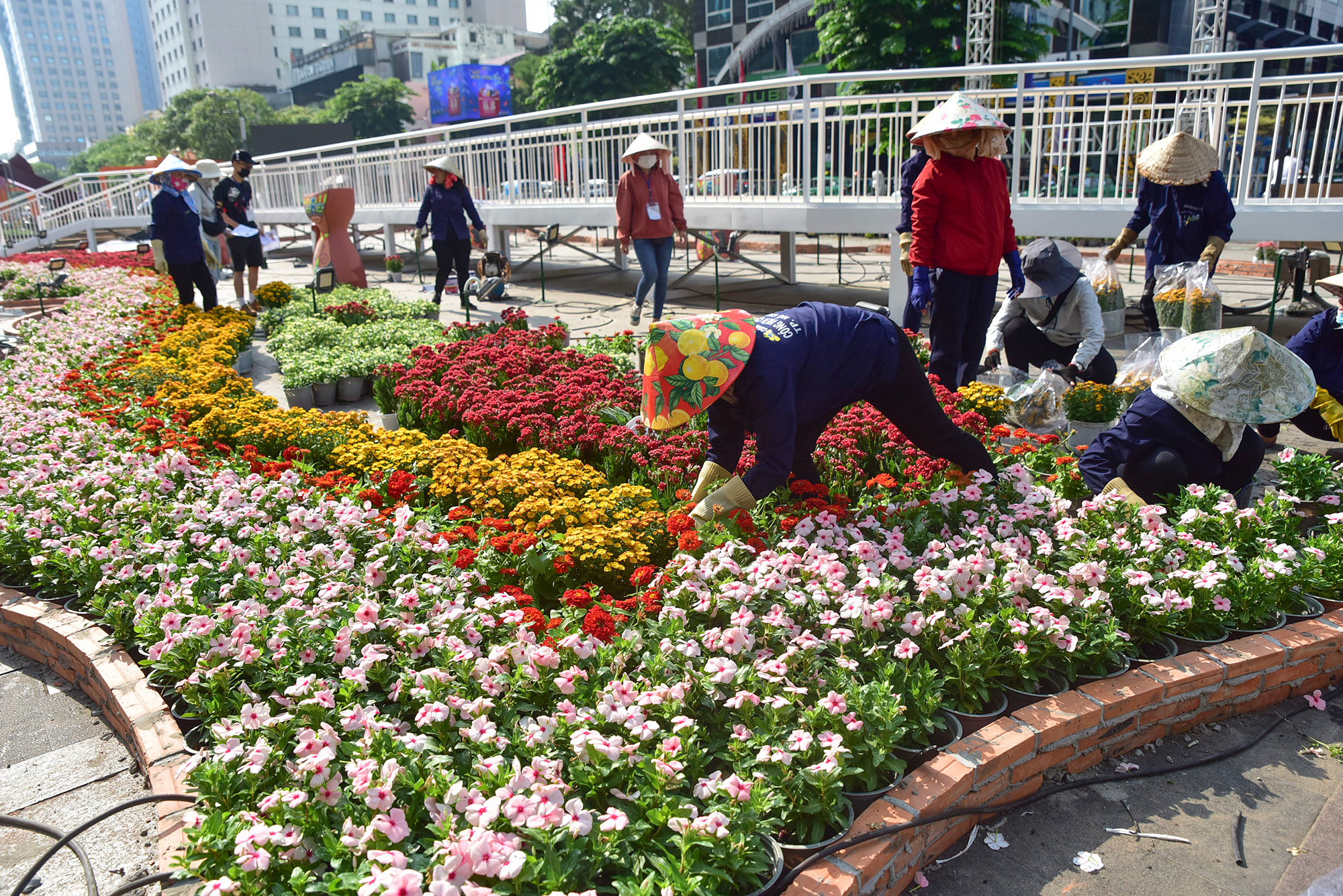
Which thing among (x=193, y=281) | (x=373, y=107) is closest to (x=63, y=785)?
(x=193, y=281)

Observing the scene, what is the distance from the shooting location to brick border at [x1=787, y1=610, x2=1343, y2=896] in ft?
7.47

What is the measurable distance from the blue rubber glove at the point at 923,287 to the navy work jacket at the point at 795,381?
1.70 meters

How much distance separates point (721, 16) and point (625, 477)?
4609 centimetres

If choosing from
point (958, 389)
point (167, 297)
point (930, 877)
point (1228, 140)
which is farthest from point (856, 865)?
point (167, 297)

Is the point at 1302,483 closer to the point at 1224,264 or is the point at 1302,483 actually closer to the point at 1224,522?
the point at 1224,522

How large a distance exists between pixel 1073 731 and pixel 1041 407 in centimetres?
291

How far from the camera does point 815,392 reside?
3.57m

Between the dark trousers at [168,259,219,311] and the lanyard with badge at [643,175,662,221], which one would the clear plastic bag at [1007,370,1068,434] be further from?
the dark trousers at [168,259,219,311]

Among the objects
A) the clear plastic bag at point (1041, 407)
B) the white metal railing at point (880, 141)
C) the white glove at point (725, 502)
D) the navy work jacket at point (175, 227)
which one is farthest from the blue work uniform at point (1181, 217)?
the navy work jacket at point (175, 227)

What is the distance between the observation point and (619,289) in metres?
13.4

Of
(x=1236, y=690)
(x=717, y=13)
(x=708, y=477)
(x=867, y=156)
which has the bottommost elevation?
(x=1236, y=690)

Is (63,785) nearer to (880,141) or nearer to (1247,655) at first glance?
(1247,655)

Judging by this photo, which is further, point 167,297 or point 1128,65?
point 167,297

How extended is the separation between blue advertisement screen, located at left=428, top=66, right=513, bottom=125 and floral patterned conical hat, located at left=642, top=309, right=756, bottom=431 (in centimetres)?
6833
